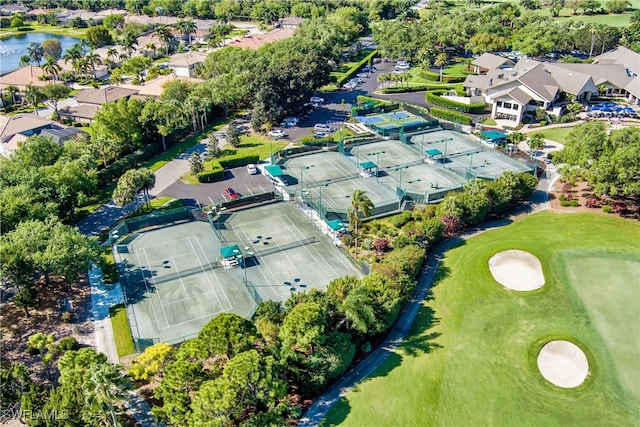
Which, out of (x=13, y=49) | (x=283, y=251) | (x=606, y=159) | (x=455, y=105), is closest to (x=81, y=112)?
(x=283, y=251)

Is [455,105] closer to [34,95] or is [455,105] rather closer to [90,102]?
[90,102]

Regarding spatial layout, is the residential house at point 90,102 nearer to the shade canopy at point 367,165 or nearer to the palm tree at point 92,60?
the palm tree at point 92,60

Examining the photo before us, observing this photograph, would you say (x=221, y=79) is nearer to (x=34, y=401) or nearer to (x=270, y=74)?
(x=270, y=74)

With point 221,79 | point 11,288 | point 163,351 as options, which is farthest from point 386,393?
point 221,79

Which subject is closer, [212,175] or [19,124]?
[212,175]

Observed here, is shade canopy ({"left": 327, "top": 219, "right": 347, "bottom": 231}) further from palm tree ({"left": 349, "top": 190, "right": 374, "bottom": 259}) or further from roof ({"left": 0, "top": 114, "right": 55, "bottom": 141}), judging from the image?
roof ({"left": 0, "top": 114, "right": 55, "bottom": 141})

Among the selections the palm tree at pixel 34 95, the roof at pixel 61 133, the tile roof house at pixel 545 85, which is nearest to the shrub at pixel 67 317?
the roof at pixel 61 133
